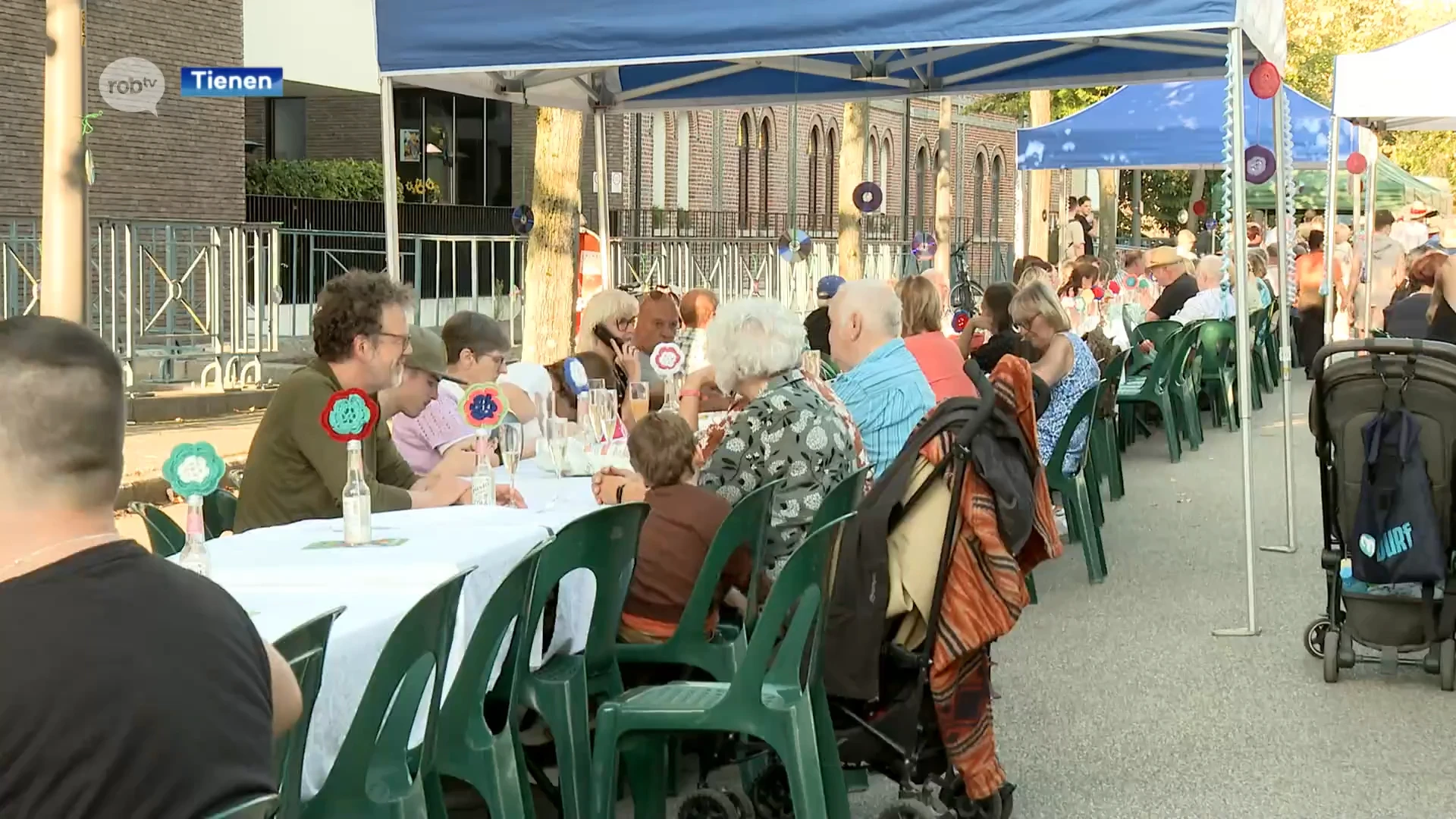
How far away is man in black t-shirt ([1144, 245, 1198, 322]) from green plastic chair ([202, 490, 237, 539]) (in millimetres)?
11637

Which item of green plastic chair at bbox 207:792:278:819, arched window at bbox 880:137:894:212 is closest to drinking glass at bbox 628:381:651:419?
green plastic chair at bbox 207:792:278:819

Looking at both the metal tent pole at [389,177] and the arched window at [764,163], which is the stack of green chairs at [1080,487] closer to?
the metal tent pole at [389,177]

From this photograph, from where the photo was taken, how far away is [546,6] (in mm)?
8906

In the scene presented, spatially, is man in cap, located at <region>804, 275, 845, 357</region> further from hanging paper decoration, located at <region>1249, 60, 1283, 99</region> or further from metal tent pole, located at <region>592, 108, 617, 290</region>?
hanging paper decoration, located at <region>1249, 60, 1283, 99</region>

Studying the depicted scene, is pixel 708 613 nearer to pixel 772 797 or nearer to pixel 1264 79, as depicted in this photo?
pixel 772 797

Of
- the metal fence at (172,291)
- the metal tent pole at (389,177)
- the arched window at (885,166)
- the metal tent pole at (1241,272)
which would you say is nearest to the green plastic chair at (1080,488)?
the metal tent pole at (1241,272)

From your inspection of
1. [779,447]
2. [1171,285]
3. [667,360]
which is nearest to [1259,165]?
[1171,285]

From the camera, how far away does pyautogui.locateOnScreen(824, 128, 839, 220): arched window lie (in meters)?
43.8

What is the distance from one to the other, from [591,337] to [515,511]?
3172 mm

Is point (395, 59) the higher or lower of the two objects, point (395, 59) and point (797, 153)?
the lower

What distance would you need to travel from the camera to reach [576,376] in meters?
7.36

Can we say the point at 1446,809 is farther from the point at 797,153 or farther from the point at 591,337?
the point at 797,153

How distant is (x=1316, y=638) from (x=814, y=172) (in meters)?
36.2

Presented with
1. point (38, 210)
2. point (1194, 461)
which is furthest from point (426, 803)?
point (38, 210)
